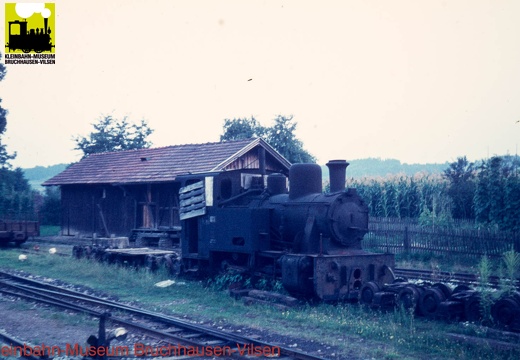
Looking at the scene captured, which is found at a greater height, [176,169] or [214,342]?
[176,169]

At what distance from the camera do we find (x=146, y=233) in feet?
76.9

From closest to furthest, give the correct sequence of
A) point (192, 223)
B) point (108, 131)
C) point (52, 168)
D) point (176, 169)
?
1. point (192, 223)
2. point (176, 169)
3. point (108, 131)
4. point (52, 168)

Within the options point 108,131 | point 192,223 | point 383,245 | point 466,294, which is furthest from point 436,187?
point 108,131

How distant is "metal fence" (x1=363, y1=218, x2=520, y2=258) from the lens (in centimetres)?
1705

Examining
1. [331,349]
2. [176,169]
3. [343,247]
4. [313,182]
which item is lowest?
[331,349]

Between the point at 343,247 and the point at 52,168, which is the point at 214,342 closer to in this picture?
the point at 343,247

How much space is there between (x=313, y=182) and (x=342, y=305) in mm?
2748

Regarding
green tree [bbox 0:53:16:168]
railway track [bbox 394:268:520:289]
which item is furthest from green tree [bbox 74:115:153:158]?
railway track [bbox 394:268:520:289]

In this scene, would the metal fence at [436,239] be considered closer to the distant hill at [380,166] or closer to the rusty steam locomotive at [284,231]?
the rusty steam locomotive at [284,231]

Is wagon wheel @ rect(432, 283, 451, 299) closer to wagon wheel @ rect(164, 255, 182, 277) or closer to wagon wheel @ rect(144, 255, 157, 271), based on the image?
wagon wheel @ rect(164, 255, 182, 277)

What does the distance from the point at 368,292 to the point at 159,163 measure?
1607cm

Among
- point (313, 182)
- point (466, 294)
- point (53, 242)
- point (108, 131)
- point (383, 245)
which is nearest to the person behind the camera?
point (466, 294)

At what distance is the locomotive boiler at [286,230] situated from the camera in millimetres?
10430

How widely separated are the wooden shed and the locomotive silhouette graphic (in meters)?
9.39
